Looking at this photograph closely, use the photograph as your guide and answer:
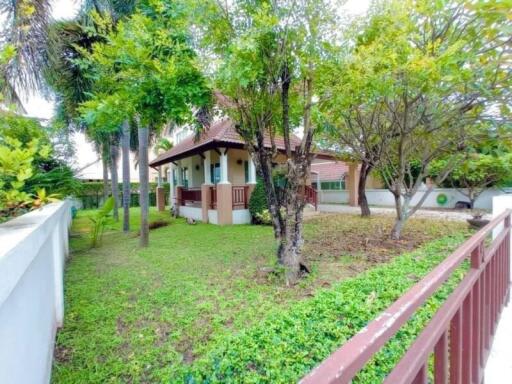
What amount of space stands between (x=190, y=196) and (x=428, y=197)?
49.6 feet

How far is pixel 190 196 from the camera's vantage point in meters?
16.4

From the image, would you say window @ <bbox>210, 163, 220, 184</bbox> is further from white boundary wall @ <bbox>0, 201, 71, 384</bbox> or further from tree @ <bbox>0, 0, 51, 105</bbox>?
white boundary wall @ <bbox>0, 201, 71, 384</bbox>

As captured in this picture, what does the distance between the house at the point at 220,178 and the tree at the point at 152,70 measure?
4854 mm

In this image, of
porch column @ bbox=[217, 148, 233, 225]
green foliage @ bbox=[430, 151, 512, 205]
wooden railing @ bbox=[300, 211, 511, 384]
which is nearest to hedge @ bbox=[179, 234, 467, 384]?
wooden railing @ bbox=[300, 211, 511, 384]

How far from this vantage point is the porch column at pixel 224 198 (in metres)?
12.5

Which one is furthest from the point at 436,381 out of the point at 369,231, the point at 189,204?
the point at 189,204

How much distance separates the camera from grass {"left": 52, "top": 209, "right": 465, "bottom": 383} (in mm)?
3172

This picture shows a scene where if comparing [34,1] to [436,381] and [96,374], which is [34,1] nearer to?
[96,374]

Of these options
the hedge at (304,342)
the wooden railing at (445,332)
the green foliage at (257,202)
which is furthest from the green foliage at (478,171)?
the green foliage at (257,202)

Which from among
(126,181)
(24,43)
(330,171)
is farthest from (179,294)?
(330,171)

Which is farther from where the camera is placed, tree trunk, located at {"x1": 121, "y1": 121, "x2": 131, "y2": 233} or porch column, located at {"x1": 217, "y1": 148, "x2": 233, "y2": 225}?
porch column, located at {"x1": 217, "y1": 148, "x2": 233, "y2": 225}

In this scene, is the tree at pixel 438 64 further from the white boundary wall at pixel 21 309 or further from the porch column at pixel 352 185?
the porch column at pixel 352 185

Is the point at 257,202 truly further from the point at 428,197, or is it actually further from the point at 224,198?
the point at 428,197

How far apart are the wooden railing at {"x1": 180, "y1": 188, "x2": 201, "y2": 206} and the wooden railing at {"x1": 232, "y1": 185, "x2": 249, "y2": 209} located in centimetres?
295
